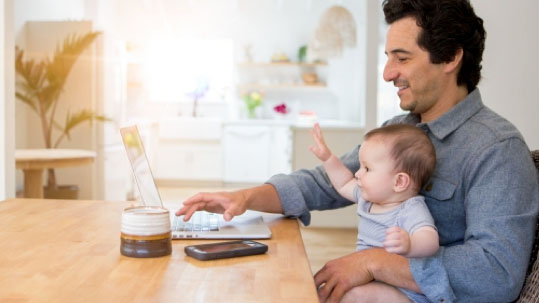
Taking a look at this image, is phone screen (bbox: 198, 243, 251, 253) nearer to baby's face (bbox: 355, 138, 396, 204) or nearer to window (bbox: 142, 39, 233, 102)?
baby's face (bbox: 355, 138, 396, 204)

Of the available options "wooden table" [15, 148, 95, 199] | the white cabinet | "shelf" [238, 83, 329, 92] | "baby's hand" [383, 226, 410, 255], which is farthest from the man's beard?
"shelf" [238, 83, 329, 92]

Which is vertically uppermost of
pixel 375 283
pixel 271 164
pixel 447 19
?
pixel 447 19

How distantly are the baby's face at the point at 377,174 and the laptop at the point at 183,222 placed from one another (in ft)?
0.84

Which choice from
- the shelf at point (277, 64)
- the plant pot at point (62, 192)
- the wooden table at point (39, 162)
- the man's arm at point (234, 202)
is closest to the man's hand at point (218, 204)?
the man's arm at point (234, 202)

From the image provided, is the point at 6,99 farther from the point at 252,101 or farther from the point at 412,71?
the point at 252,101

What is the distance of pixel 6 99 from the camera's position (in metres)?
3.42

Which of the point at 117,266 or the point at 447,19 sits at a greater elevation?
the point at 447,19

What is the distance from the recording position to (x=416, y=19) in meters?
1.60

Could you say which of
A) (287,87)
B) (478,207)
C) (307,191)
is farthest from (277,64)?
(478,207)

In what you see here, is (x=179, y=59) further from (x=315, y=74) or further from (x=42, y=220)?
(x=42, y=220)

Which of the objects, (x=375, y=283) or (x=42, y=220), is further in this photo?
(x=42, y=220)

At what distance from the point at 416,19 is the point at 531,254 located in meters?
0.63

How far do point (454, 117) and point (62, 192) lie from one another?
4.77m

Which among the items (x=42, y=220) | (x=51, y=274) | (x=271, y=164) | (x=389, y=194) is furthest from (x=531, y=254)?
(x=271, y=164)
